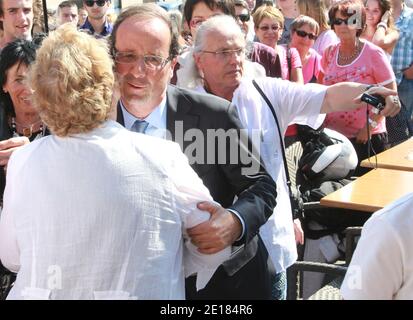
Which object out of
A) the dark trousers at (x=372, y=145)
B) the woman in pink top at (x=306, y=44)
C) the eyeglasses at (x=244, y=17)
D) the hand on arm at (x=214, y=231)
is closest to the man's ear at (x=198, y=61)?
the hand on arm at (x=214, y=231)

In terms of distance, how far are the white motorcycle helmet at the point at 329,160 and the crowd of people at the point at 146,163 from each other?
35.6 inches

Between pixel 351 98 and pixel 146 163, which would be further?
pixel 351 98

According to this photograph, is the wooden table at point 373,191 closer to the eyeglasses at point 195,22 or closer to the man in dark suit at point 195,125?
the man in dark suit at point 195,125

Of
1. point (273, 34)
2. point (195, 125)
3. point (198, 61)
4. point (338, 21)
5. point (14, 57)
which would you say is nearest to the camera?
point (195, 125)

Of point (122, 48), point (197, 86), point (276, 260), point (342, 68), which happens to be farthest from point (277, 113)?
point (342, 68)

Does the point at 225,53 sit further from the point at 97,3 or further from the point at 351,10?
the point at 97,3

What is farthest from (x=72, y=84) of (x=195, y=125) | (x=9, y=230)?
(x=195, y=125)

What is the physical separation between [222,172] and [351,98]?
84 cm

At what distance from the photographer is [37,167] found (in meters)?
1.83

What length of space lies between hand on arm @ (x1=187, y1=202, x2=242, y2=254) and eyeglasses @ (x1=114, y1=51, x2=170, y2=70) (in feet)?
2.23

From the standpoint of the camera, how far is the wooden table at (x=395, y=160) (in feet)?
14.0

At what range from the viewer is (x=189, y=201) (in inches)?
75.2

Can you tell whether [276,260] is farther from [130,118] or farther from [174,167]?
[174,167]

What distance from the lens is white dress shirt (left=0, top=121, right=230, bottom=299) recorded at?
1771 mm
